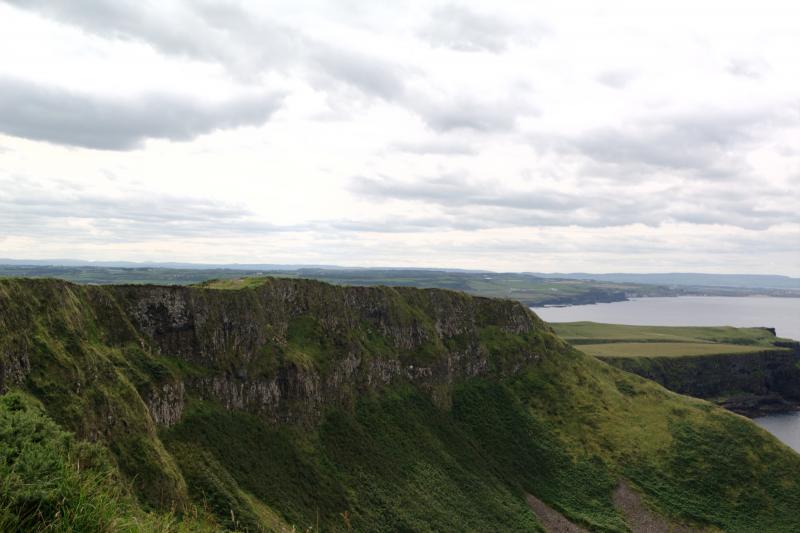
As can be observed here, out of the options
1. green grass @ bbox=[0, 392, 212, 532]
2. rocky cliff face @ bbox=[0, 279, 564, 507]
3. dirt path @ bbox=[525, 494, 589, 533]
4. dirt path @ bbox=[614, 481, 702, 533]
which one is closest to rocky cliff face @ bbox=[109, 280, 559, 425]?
rocky cliff face @ bbox=[0, 279, 564, 507]

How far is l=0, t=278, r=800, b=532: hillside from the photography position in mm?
55094

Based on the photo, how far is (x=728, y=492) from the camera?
11594 centimetres

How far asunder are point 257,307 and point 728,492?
336ft

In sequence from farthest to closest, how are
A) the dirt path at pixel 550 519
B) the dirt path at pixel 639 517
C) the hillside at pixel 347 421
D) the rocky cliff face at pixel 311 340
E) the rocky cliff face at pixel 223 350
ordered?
the dirt path at pixel 639 517 → the dirt path at pixel 550 519 → the rocky cliff face at pixel 311 340 → the rocky cliff face at pixel 223 350 → the hillside at pixel 347 421

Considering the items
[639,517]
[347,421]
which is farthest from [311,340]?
[639,517]

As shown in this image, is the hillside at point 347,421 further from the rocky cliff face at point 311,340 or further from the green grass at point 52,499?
the rocky cliff face at point 311,340

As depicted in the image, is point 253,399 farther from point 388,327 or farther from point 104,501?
point 104,501

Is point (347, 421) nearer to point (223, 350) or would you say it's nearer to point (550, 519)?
point (223, 350)

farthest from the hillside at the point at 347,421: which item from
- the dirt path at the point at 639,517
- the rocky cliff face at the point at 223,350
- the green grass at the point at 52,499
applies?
the dirt path at the point at 639,517

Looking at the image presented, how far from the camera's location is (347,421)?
324ft

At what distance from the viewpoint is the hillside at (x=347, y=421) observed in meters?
55.1

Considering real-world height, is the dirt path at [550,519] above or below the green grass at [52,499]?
below

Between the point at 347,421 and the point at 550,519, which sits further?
the point at 550,519

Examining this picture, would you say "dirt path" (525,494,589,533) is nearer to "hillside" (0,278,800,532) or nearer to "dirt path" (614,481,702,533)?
"hillside" (0,278,800,532)
